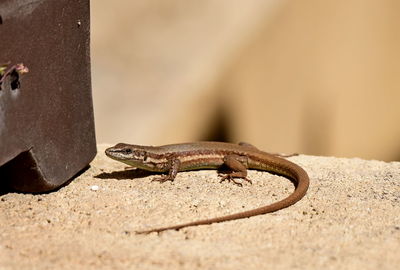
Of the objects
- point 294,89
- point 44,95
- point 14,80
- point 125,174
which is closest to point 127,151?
point 125,174

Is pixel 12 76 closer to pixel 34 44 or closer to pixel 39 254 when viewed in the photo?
pixel 34 44

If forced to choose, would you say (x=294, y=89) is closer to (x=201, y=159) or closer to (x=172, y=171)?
(x=201, y=159)

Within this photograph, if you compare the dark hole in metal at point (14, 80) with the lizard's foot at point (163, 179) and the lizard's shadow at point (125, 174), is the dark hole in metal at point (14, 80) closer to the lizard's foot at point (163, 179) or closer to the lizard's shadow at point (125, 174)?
the lizard's shadow at point (125, 174)

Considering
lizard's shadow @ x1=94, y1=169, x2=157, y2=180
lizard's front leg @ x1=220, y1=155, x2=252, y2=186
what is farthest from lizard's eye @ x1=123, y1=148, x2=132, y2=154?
lizard's front leg @ x1=220, y1=155, x2=252, y2=186

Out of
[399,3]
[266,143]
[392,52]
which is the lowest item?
[266,143]

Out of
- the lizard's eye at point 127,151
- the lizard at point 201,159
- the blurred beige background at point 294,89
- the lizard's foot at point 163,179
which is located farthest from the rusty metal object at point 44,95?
the blurred beige background at point 294,89

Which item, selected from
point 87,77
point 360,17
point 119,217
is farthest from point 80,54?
point 360,17
